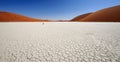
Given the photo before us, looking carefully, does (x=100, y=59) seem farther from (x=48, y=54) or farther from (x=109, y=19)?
(x=109, y=19)

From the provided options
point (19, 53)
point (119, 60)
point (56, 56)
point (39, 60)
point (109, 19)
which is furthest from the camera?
point (109, 19)

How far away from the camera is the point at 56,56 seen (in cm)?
200

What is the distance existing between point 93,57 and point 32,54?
1439 millimetres

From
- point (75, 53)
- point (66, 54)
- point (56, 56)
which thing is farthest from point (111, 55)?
point (56, 56)

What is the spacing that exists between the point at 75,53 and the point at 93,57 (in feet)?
1.38

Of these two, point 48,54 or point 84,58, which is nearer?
point 84,58

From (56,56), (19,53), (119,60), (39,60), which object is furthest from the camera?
(19,53)

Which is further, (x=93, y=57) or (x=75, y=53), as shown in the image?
(x=75, y=53)

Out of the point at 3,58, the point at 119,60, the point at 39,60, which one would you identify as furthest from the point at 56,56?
the point at 119,60

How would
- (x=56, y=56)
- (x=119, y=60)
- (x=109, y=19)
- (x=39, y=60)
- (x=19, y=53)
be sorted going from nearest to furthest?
(x=119, y=60) → (x=39, y=60) → (x=56, y=56) → (x=19, y=53) → (x=109, y=19)

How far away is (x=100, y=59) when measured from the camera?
1823 mm

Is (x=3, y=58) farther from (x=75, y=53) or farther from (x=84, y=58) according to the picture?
(x=84, y=58)

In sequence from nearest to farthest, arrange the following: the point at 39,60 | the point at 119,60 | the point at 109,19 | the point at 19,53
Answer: the point at 119,60, the point at 39,60, the point at 19,53, the point at 109,19

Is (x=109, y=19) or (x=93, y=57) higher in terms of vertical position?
(x=109, y=19)
